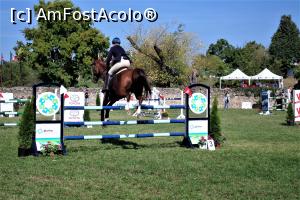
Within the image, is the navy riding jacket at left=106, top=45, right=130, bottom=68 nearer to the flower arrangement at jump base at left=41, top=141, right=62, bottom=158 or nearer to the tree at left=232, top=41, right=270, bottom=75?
the flower arrangement at jump base at left=41, top=141, right=62, bottom=158

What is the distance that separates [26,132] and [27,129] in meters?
0.07

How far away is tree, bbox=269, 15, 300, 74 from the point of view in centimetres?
9694

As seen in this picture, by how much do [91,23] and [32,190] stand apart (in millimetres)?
53408

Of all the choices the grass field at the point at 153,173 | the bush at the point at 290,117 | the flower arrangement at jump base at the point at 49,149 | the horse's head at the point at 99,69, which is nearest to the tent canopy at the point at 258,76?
the bush at the point at 290,117

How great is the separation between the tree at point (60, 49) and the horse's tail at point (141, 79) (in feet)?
139

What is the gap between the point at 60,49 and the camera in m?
55.6

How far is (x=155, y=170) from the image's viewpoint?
26.5 ft

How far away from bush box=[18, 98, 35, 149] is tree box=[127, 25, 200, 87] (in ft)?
138

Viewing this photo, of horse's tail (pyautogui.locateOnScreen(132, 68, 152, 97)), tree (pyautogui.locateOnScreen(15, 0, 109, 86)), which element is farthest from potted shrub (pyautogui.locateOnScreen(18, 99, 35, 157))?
tree (pyautogui.locateOnScreen(15, 0, 109, 86))

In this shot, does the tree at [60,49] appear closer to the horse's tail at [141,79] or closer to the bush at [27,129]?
the horse's tail at [141,79]

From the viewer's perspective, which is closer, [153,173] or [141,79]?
[153,173]

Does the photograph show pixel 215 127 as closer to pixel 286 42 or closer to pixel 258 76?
pixel 258 76

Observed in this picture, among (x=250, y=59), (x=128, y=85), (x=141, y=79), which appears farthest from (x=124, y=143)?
(x=250, y=59)

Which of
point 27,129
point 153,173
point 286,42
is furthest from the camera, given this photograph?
point 286,42
